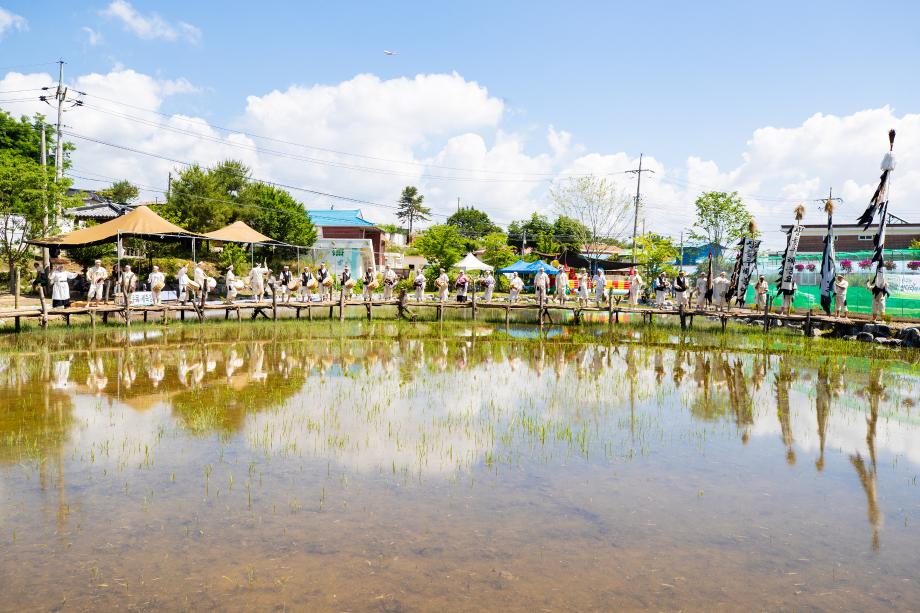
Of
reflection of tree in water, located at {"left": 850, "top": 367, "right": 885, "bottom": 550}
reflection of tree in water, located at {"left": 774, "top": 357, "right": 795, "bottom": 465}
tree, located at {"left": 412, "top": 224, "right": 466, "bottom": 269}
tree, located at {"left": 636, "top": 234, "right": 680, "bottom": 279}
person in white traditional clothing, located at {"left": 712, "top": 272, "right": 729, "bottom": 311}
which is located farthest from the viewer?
tree, located at {"left": 412, "top": 224, "right": 466, "bottom": 269}

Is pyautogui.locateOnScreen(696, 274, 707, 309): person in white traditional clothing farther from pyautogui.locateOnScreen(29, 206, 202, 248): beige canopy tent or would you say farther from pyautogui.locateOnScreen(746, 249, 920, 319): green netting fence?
pyautogui.locateOnScreen(29, 206, 202, 248): beige canopy tent

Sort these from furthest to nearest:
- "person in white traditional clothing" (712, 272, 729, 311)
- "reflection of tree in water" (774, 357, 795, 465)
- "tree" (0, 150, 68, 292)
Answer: "person in white traditional clothing" (712, 272, 729, 311) < "tree" (0, 150, 68, 292) < "reflection of tree in water" (774, 357, 795, 465)

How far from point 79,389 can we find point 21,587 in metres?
7.05

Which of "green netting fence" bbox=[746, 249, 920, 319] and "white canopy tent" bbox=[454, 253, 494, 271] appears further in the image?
"white canopy tent" bbox=[454, 253, 494, 271]

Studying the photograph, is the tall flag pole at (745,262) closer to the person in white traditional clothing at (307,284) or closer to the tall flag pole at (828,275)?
the tall flag pole at (828,275)

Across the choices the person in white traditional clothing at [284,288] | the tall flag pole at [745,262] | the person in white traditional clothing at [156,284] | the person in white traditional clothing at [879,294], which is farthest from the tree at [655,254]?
the person in white traditional clothing at [156,284]

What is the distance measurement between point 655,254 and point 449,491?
108ft

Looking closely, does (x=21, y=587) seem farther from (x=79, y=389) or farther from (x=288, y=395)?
(x=79, y=389)

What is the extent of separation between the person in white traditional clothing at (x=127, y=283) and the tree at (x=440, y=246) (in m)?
22.0

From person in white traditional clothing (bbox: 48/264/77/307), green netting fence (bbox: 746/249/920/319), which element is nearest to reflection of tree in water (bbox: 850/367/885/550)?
green netting fence (bbox: 746/249/920/319)

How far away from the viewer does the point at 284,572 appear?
4930 mm

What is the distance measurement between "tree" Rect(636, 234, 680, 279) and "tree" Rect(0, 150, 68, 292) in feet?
97.1

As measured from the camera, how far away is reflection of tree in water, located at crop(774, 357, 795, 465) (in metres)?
8.50

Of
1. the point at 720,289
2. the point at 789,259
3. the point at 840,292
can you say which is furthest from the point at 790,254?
the point at 720,289
